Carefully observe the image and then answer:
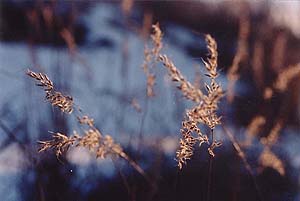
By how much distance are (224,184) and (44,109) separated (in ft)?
1.42

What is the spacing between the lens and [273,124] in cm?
103

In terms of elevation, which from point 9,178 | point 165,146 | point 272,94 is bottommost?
point 9,178

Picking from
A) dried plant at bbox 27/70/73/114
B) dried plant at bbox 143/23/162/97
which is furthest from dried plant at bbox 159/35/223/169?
dried plant at bbox 27/70/73/114

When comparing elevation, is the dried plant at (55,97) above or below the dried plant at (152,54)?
below

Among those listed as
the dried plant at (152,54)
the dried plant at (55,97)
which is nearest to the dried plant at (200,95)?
the dried plant at (152,54)

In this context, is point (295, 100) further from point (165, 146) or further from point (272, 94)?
point (165, 146)

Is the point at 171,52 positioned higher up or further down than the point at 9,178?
higher up

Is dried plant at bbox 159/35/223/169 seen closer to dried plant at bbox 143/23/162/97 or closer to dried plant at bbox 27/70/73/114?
dried plant at bbox 143/23/162/97

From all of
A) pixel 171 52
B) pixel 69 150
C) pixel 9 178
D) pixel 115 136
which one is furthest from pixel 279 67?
pixel 9 178

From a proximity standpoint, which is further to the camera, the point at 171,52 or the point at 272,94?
the point at 171,52

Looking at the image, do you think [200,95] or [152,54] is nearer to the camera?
[200,95]

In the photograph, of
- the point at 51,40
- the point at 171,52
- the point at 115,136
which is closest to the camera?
the point at 115,136

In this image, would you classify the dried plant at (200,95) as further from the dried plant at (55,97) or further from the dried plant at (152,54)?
the dried plant at (55,97)

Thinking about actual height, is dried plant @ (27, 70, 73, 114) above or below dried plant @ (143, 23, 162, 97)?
below
